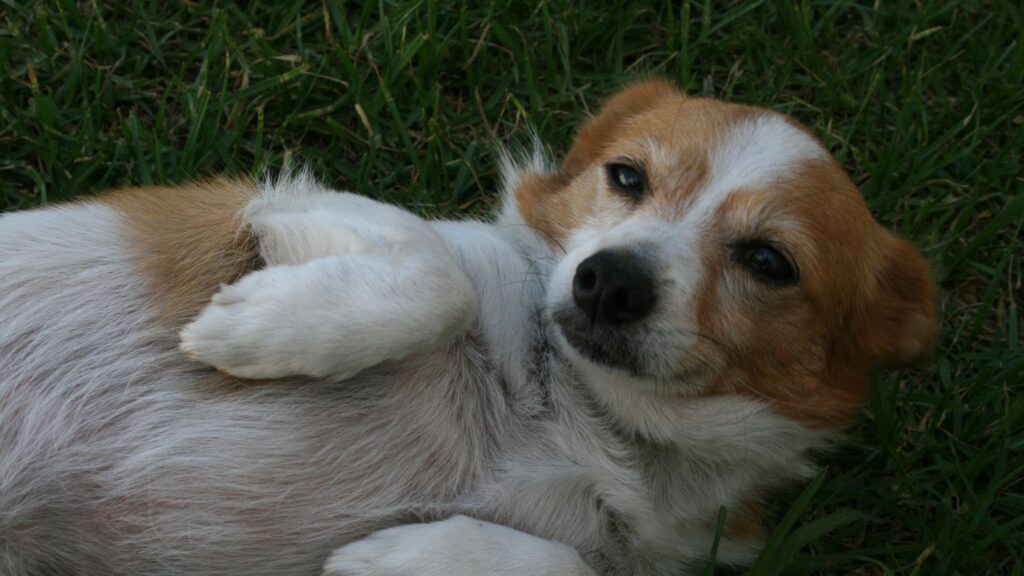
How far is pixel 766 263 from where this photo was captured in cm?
334

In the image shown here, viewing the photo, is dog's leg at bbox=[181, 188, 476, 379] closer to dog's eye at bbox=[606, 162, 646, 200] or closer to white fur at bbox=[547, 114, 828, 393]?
white fur at bbox=[547, 114, 828, 393]

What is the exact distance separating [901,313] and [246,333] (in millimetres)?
2197

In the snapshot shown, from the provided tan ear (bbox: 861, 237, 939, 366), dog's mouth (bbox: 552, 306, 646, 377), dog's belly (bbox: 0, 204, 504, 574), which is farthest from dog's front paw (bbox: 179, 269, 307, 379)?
tan ear (bbox: 861, 237, 939, 366)

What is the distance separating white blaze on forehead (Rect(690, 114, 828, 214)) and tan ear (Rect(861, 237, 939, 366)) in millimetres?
502

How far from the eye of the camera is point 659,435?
133 inches

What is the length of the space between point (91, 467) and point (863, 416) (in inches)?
112

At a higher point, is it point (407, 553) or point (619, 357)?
point (619, 357)

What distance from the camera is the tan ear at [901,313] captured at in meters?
3.63

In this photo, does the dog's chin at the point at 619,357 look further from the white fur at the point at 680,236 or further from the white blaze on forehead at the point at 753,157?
the white blaze on forehead at the point at 753,157

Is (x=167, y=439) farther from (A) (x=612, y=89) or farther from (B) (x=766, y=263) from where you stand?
(A) (x=612, y=89)

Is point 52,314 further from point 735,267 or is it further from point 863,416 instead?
point 863,416

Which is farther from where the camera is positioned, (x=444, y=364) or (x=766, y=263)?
(x=766, y=263)

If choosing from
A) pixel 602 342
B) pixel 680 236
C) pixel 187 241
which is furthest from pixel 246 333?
pixel 680 236

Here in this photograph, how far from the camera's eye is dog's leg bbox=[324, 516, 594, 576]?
2857 mm
